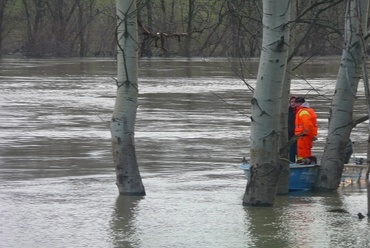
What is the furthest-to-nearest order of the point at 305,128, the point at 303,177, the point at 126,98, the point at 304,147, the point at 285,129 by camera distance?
1. the point at 304,147
2. the point at 305,128
3. the point at 303,177
4. the point at 285,129
5. the point at 126,98

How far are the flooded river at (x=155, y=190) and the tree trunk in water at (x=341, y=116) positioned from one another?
28cm

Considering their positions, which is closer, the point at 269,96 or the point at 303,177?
the point at 269,96

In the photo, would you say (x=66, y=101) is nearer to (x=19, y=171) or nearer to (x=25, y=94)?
(x=25, y=94)

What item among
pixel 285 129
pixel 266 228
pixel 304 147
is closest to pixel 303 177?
pixel 304 147

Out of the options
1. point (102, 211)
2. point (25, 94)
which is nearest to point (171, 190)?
point (102, 211)

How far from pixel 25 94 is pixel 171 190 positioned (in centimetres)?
1805

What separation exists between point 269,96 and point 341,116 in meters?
2.56

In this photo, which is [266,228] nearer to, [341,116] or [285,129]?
[285,129]

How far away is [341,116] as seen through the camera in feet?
43.4

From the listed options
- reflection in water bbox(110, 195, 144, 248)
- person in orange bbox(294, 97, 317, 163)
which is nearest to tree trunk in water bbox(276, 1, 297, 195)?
person in orange bbox(294, 97, 317, 163)

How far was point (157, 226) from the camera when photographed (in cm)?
1066

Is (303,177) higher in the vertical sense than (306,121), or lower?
lower

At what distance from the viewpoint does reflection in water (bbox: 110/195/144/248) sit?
9852 mm

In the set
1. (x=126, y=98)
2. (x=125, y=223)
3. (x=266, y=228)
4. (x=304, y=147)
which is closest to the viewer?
(x=266, y=228)
